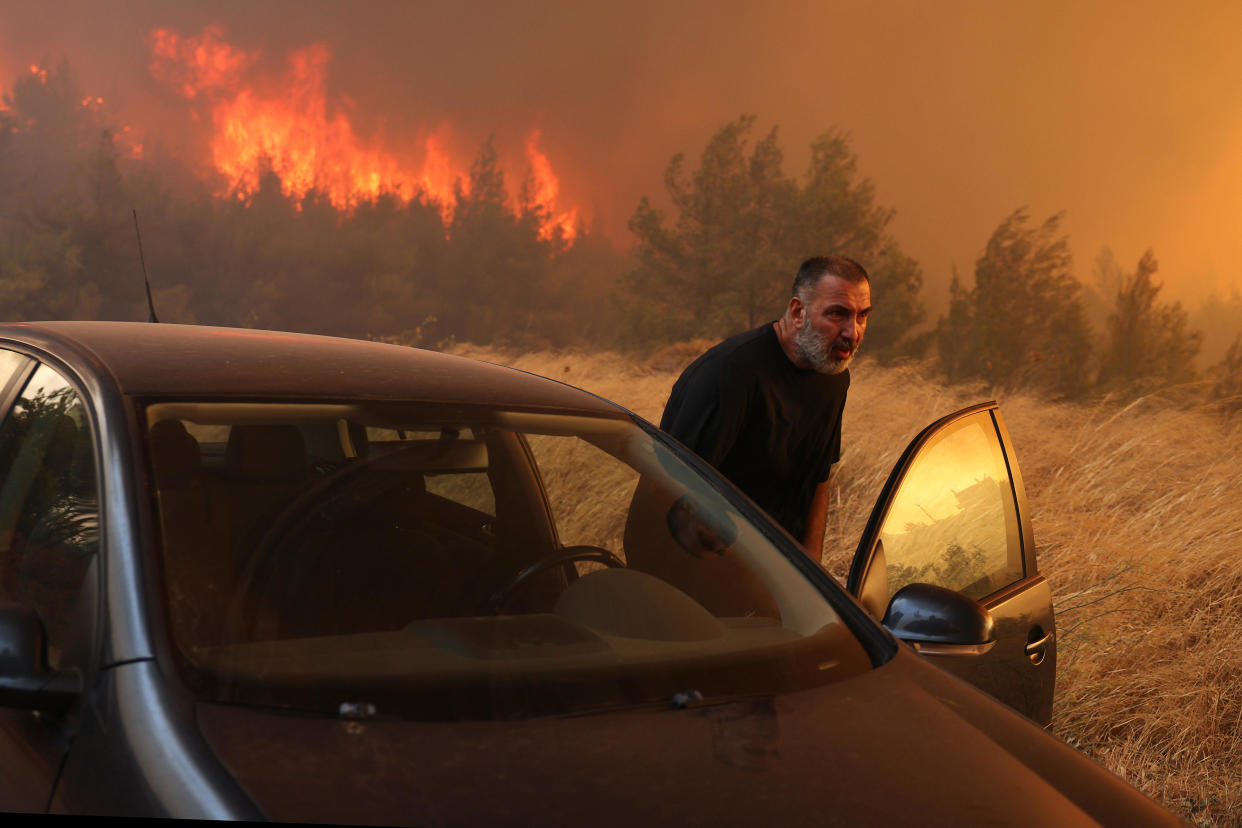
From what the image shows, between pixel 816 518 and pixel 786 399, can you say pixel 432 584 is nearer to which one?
pixel 786 399

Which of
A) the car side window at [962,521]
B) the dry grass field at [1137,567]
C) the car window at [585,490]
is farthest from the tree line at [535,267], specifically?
the car side window at [962,521]

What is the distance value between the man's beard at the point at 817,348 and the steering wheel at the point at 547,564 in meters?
1.49

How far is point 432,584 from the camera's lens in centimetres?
179

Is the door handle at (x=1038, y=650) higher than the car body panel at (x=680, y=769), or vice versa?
the car body panel at (x=680, y=769)

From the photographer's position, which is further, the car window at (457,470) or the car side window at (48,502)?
the car window at (457,470)

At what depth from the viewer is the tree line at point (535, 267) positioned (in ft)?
75.3

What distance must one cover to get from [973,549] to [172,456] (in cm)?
184

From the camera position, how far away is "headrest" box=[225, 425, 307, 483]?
1908mm

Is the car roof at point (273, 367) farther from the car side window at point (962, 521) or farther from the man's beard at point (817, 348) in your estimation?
the man's beard at point (817, 348)

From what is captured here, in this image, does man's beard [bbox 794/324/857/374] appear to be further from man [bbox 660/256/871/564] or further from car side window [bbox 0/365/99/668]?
car side window [bbox 0/365/99/668]

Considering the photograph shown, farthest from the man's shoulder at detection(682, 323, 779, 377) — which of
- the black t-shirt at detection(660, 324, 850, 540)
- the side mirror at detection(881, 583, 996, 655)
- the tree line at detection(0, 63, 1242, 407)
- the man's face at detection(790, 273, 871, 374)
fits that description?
the tree line at detection(0, 63, 1242, 407)

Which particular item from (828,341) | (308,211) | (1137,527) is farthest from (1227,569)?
(308,211)

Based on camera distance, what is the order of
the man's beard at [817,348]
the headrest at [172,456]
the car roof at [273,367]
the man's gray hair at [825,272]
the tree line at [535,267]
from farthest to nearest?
the tree line at [535,267] → the man's gray hair at [825,272] → the man's beard at [817,348] → the car roof at [273,367] → the headrest at [172,456]

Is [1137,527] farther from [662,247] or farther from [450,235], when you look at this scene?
[450,235]
